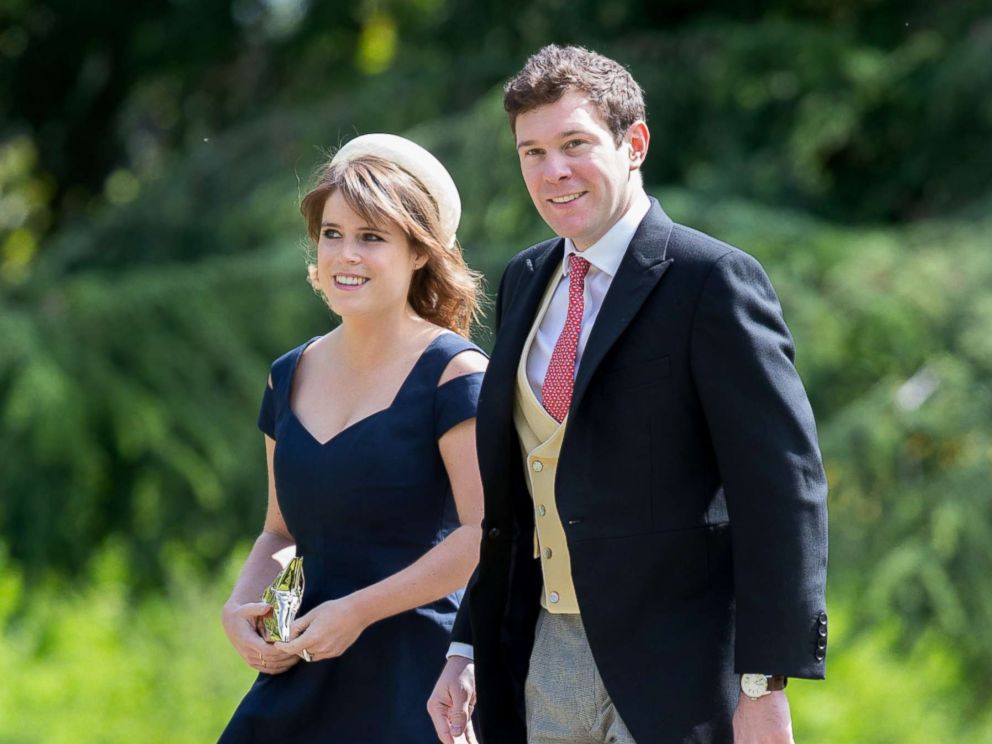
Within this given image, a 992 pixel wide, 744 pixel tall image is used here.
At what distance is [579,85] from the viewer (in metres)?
2.23

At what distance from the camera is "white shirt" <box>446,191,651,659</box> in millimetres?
2301

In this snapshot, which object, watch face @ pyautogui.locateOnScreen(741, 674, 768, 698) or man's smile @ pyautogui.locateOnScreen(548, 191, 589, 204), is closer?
watch face @ pyautogui.locateOnScreen(741, 674, 768, 698)

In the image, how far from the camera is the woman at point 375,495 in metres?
2.67

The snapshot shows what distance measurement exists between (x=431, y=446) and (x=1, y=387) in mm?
3584

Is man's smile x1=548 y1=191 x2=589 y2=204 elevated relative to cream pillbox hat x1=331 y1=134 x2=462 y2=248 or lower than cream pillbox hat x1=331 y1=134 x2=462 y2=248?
lower

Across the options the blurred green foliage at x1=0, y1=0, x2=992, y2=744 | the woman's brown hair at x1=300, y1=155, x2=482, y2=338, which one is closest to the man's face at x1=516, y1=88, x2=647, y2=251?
the woman's brown hair at x1=300, y1=155, x2=482, y2=338

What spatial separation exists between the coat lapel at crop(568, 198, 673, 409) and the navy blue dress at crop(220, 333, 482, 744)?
0.52 meters

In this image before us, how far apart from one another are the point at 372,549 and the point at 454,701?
34cm

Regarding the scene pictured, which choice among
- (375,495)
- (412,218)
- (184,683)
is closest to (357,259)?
(412,218)

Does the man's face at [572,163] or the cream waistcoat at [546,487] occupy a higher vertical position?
the man's face at [572,163]

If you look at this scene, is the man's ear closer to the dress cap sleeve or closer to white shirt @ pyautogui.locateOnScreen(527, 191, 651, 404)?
white shirt @ pyautogui.locateOnScreen(527, 191, 651, 404)

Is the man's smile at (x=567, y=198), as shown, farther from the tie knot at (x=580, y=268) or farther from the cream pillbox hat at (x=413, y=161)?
the cream pillbox hat at (x=413, y=161)

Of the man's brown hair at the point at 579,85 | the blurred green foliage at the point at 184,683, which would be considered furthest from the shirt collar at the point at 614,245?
the blurred green foliage at the point at 184,683

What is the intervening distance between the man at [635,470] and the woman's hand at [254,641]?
0.45 metres
